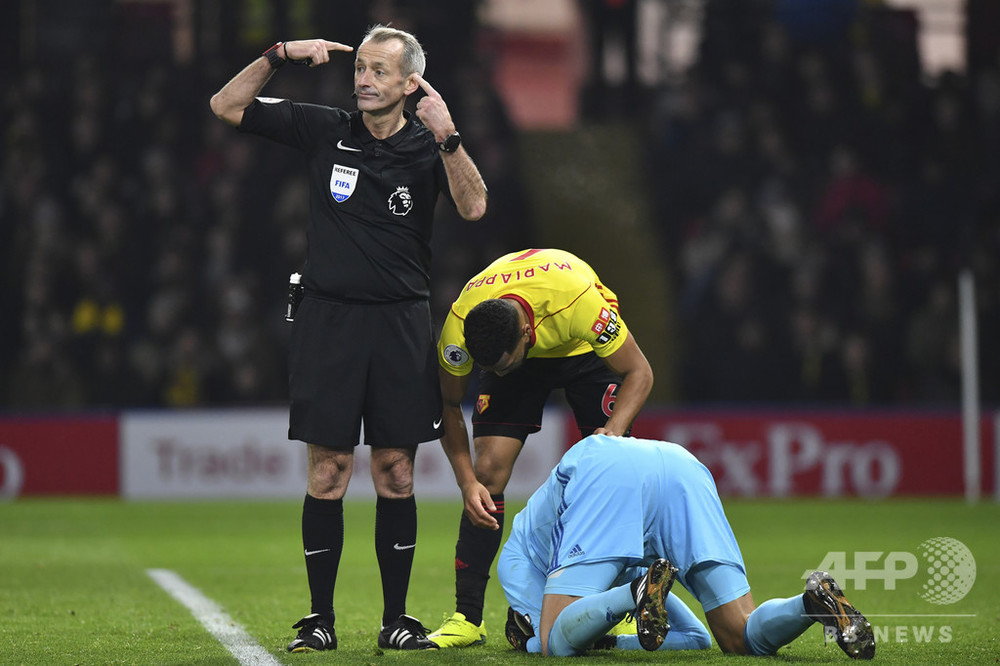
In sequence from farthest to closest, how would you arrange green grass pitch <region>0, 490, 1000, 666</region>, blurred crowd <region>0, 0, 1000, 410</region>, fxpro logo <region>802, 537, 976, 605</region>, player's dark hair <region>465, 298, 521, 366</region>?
blurred crowd <region>0, 0, 1000, 410</region>
fxpro logo <region>802, 537, 976, 605</region>
green grass pitch <region>0, 490, 1000, 666</region>
player's dark hair <region>465, 298, 521, 366</region>

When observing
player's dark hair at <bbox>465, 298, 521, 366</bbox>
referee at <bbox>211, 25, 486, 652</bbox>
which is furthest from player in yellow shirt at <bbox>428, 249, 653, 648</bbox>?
referee at <bbox>211, 25, 486, 652</bbox>

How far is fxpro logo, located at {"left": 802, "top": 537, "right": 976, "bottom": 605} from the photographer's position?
288 inches

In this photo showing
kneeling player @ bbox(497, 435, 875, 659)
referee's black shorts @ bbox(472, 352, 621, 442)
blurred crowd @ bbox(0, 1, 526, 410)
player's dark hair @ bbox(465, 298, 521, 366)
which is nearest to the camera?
kneeling player @ bbox(497, 435, 875, 659)

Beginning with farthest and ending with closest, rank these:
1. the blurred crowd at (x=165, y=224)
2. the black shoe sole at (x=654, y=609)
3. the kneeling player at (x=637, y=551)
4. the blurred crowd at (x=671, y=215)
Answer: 1. the blurred crowd at (x=165, y=224)
2. the blurred crowd at (x=671, y=215)
3. the kneeling player at (x=637, y=551)
4. the black shoe sole at (x=654, y=609)

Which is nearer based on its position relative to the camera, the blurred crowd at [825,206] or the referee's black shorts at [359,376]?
the referee's black shorts at [359,376]

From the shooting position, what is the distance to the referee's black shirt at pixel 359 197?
210 inches

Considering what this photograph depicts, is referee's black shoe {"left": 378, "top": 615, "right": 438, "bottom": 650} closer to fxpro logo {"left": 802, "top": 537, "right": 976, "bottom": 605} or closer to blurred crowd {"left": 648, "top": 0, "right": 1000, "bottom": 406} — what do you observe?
fxpro logo {"left": 802, "top": 537, "right": 976, "bottom": 605}

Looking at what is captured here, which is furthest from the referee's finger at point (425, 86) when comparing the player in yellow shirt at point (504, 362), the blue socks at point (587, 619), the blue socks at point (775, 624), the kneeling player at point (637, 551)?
the blue socks at point (775, 624)

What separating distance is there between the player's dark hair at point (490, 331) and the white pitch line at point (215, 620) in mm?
1288

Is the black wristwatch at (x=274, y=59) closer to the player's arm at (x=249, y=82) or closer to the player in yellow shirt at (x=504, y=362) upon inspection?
the player's arm at (x=249, y=82)

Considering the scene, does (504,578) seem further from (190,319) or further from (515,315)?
(190,319)

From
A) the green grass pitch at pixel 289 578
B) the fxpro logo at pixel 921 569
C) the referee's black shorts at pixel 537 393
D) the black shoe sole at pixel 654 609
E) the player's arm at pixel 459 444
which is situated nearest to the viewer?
the black shoe sole at pixel 654 609

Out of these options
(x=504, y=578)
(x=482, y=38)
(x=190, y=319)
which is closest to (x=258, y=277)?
(x=190, y=319)

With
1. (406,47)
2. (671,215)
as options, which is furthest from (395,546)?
(671,215)
